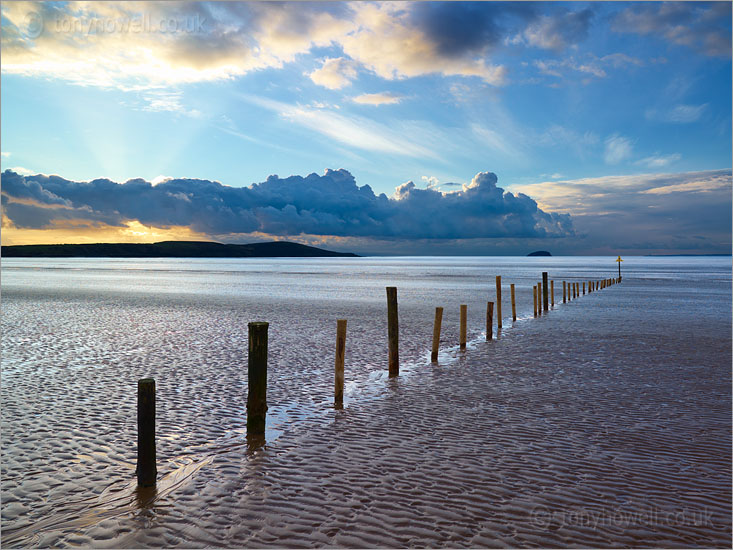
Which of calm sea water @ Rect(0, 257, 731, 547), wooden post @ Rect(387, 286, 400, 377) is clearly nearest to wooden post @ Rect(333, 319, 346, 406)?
calm sea water @ Rect(0, 257, 731, 547)

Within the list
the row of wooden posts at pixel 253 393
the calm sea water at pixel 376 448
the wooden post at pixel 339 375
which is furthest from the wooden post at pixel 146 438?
the wooden post at pixel 339 375

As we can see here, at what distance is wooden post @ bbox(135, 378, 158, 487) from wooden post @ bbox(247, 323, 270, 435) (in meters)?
2.16

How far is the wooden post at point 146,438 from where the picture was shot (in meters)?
7.03

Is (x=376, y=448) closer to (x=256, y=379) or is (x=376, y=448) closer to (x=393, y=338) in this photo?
(x=256, y=379)

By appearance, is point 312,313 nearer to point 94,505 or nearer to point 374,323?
point 374,323

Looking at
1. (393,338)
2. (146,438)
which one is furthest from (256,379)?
(393,338)

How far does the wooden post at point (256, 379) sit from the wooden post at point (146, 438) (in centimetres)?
216

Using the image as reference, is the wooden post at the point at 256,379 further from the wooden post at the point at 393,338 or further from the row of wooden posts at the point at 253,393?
the wooden post at the point at 393,338

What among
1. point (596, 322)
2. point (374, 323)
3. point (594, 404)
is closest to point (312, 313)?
point (374, 323)

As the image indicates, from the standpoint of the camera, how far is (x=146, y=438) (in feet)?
23.3

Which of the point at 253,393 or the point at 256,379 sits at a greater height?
the point at 256,379

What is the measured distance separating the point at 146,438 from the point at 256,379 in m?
2.34

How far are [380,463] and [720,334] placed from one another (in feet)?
68.2

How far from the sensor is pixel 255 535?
19.3 ft
